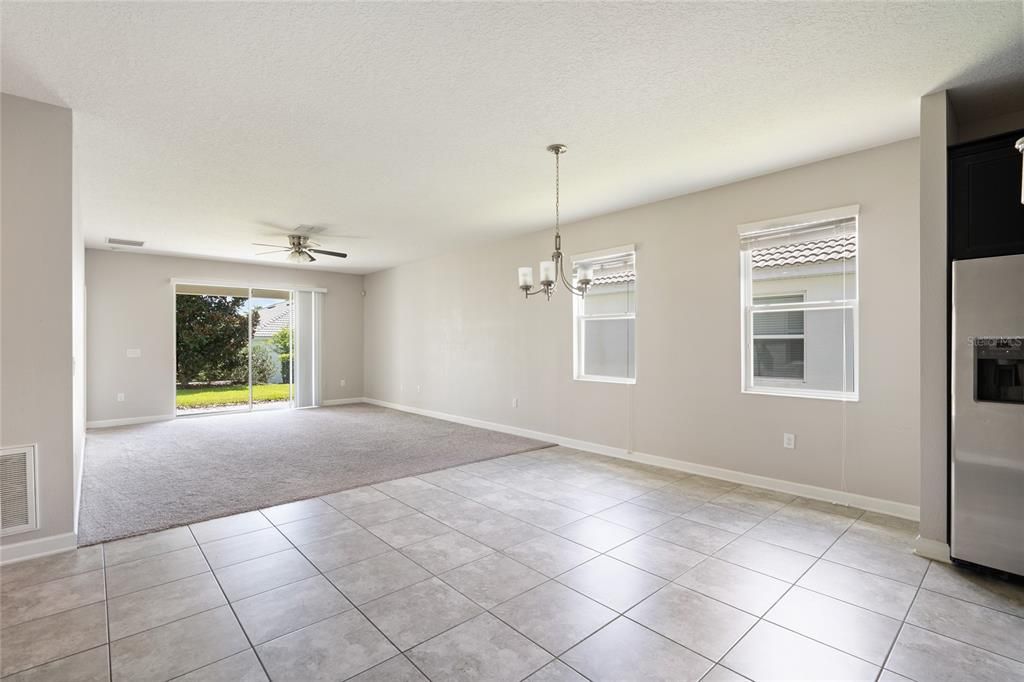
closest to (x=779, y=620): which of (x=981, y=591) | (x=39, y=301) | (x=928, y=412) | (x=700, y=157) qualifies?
(x=981, y=591)

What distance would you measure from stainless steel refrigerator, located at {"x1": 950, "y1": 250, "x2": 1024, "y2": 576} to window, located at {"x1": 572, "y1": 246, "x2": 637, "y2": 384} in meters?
2.69

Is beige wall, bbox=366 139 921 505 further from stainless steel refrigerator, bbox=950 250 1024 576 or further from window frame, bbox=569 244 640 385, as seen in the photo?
stainless steel refrigerator, bbox=950 250 1024 576

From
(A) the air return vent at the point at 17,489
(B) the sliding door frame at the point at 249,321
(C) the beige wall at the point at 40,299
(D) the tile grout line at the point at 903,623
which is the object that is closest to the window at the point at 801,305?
(D) the tile grout line at the point at 903,623

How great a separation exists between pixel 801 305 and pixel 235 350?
30.1ft

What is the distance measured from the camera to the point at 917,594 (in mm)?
2355

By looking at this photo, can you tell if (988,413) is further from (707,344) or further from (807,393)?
(707,344)

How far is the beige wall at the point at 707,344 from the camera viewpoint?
341 cm

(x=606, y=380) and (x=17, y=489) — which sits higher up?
(x=606, y=380)

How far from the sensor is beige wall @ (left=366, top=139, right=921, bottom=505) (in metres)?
3.41

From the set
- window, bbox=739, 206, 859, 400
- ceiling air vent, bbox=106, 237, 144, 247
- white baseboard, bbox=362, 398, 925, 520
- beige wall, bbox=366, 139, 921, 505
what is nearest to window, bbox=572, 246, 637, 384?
beige wall, bbox=366, 139, 921, 505

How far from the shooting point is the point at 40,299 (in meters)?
2.81

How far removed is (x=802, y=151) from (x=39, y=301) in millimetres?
5165

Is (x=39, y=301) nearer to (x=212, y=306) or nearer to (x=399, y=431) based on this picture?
(x=399, y=431)

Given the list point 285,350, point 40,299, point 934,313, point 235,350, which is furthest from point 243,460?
point 934,313
